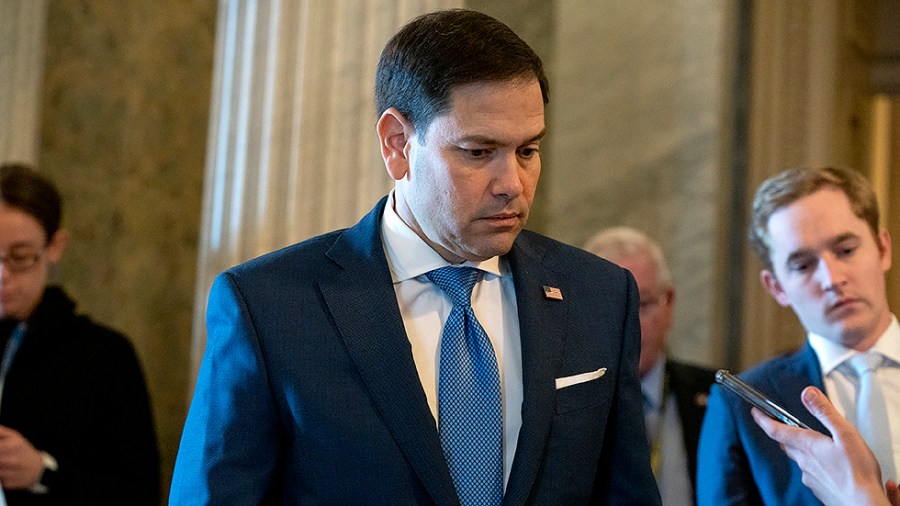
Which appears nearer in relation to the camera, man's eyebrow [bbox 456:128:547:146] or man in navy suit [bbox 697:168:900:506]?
man's eyebrow [bbox 456:128:547:146]

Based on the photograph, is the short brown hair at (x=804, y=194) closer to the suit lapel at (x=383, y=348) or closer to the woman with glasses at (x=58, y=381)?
the suit lapel at (x=383, y=348)

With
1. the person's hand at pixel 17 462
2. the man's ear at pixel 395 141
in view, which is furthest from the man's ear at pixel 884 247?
the person's hand at pixel 17 462

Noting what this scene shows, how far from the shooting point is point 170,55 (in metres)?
5.41

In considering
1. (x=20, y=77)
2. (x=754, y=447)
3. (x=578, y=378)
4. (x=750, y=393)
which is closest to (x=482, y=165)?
(x=578, y=378)

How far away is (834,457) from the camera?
253cm

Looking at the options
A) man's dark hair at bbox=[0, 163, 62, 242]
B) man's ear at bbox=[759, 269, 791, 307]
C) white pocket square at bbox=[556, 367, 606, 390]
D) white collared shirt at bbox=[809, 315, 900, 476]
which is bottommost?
white collared shirt at bbox=[809, 315, 900, 476]

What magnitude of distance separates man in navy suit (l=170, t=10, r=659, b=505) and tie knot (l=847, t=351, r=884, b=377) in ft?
2.59

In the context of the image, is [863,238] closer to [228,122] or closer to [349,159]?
[349,159]

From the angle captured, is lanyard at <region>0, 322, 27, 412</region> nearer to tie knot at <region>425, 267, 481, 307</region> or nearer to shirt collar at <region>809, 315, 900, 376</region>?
tie knot at <region>425, 267, 481, 307</region>

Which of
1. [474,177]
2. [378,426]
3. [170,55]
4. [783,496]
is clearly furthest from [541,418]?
[170,55]

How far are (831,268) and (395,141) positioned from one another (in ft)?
4.01

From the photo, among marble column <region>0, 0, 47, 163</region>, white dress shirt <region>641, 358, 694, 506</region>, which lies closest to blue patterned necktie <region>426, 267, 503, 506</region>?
white dress shirt <region>641, 358, 694, 506</region>

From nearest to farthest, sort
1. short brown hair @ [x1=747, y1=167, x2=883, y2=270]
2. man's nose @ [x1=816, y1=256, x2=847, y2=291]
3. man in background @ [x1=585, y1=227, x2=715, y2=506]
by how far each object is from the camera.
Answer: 1. man's nose @ [x1=816, y1=256, x2=847, y2=291]
2. short brown hair @ [x1=747, y1=167, x2=883, y2=270]
3. man in background @ [x1=585, y1=227, x2=715, y2=506]

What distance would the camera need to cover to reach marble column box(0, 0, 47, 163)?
476cm
